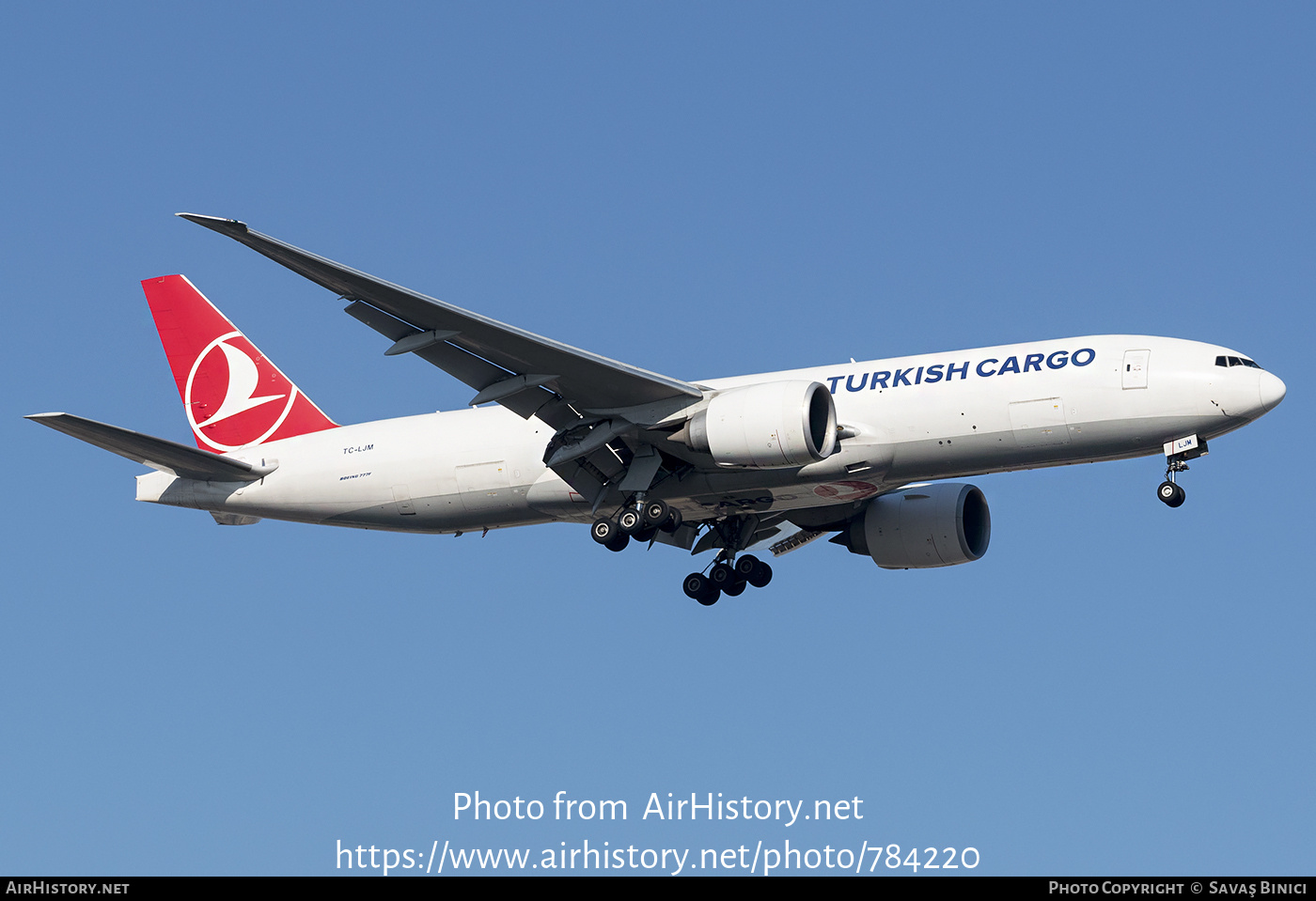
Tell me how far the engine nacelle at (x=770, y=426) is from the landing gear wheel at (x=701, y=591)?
6.11 meters

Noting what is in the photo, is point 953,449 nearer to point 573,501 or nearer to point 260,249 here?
point 573,501

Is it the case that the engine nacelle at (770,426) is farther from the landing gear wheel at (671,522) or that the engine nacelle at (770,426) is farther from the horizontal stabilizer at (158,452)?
the horizontal stabilizer at (158,452)

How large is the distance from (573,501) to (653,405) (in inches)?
121

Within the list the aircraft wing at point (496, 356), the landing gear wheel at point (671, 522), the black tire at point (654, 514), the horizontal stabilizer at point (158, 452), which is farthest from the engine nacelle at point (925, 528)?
the horizontal stabilizer at point (158, 452)

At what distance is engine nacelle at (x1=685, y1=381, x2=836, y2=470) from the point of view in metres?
28.3

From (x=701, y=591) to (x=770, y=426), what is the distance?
739cm

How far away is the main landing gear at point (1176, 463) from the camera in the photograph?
28.3m

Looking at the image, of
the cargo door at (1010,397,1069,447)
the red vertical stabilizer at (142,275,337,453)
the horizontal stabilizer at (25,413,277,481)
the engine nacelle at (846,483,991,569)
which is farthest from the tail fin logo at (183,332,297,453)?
the cargo door at (1010,397,1069,447)

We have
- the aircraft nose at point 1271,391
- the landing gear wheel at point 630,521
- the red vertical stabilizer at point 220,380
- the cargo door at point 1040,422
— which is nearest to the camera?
the aircraft nose at point 1271,391

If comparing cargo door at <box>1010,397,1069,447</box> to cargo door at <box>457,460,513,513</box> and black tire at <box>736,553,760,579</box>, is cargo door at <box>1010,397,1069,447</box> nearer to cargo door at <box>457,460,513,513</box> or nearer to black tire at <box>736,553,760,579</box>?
black tire at <box>736,553,760,579</box>

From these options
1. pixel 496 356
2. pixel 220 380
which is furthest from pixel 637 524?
pixel 220 380

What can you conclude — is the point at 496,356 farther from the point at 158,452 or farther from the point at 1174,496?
the point at 1174,496
